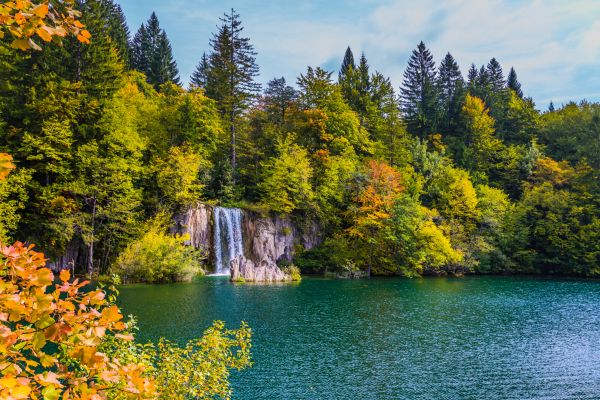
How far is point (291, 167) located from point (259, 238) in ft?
24.7

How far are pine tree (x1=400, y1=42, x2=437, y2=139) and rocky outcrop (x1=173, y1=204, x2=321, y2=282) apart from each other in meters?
29.5

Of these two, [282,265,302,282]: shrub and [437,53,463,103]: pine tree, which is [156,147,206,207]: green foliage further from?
[437,53,463,103]: pine tree

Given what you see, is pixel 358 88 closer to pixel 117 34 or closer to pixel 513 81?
pixel 117 34

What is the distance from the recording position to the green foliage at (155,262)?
29750 millimetres

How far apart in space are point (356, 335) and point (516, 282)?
991 inches

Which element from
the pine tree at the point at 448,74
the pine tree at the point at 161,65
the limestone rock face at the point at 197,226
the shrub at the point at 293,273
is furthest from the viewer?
the pine tree at the point at 448,74

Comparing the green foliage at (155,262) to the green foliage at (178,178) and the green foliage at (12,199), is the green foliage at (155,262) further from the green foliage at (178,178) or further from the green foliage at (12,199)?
the green foliage at (12,199)

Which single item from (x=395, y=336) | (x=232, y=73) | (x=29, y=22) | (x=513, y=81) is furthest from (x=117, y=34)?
(x=513, y=81)

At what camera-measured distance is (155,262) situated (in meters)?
30.2

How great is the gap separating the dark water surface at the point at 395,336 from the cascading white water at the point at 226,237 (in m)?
6.99

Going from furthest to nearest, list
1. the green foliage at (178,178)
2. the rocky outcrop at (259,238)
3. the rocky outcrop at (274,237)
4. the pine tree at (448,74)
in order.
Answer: the pine tree at (448,74) → the rocky outcrop at (274,237) → the green foliage at (178,178) → the rocky outcrop at (259,238)

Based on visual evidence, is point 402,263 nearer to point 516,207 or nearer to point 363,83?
point 516,207

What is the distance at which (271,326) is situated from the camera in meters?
17.9

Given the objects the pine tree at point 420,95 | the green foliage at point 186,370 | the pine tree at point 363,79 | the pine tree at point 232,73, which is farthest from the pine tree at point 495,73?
the green foliage at point 186,370
